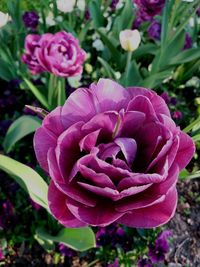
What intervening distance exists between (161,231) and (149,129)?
0.93 meters

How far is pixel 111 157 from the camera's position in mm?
635

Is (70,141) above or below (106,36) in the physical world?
above

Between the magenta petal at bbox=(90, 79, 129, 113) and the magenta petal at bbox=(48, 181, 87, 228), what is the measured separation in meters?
0.14

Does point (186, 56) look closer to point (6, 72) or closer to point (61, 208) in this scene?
point (6, 72)

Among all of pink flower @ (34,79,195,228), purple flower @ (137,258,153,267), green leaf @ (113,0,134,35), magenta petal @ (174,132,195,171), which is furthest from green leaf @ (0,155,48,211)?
green leaf @ (113,0,134,35)

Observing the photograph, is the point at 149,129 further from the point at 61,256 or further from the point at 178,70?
the point at 178,70

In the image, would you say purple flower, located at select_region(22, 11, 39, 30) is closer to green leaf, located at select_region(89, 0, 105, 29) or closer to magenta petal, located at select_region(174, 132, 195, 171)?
green leaf, located at select_region(89, 0, 105, 29)

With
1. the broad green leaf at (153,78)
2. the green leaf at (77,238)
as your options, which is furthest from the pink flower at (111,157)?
the broad green leaf at (153,78)

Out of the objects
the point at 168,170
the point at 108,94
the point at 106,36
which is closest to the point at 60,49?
the point at 106,36

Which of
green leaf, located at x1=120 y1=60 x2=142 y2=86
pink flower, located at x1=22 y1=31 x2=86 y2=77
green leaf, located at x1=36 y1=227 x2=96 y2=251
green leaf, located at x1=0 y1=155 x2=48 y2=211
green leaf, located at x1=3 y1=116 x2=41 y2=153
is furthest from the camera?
green leaf, located at x1=120 y1=60 x2=142 y2=86

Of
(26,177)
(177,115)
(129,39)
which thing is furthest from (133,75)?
(26,177)

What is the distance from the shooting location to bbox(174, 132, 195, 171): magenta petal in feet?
2.16

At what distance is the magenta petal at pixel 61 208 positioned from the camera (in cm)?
63

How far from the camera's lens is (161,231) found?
1515 millimetres
